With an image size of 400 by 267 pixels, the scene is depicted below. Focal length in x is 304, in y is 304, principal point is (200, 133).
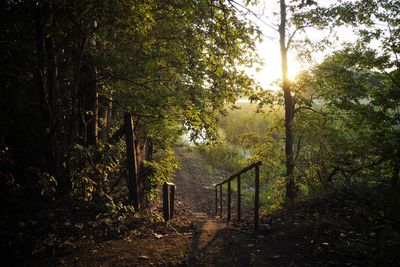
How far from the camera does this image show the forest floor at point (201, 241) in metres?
3.84

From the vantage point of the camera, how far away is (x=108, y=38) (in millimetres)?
6254

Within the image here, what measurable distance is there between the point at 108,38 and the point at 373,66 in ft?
23.9

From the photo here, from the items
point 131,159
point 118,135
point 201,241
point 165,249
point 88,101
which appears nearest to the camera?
point 165,249

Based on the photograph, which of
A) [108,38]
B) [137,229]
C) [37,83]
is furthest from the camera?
[108,38]

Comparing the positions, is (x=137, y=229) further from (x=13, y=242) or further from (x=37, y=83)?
(x=37, y=83)

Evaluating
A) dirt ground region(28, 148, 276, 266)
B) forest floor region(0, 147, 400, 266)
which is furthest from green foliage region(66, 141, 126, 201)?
dirt ground region(28, 148, 276, 266)

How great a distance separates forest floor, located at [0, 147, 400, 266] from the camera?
3.84 meters

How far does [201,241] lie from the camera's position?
491cm

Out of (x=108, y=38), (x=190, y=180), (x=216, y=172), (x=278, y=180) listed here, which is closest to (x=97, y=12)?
(x=108, y=38)

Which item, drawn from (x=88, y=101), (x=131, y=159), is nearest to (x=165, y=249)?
(x=131, y=159)

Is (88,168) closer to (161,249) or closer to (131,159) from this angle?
(161,249)

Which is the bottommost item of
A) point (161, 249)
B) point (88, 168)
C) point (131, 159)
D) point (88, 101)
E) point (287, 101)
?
point (161, 249)

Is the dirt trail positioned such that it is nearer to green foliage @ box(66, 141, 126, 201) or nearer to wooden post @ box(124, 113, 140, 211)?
wooden post @ box(124, 113, 140, 211)

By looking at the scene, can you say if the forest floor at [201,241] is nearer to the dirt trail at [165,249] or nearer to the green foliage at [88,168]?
the dirt trail at [165,249]
